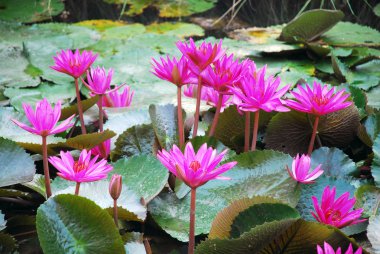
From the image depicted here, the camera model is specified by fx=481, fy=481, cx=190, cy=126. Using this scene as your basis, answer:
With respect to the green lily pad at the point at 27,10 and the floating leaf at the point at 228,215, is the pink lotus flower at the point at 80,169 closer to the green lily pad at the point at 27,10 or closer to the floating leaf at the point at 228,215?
the floating leaf at the point at 228,215

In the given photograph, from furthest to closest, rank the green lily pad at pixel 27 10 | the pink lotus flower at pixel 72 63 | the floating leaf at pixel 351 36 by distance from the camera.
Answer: the green lily pad at pixel 27 10, the floating leaf at pixel 351 36, the pink lotus flower at pixel 72 63

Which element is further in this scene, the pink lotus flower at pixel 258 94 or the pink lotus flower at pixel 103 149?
the pink lotus flower at pixel 103 149

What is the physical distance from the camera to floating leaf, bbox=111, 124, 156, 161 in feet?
3.31

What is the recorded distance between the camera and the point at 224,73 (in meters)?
0.82

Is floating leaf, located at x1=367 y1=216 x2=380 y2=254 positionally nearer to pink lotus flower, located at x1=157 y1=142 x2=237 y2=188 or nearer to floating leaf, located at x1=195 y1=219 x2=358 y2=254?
floating leaf, located at x1=195 y1=219 x2=358 y2=254

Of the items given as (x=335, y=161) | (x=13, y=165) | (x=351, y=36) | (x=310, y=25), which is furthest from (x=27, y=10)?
(x=335, y=161)

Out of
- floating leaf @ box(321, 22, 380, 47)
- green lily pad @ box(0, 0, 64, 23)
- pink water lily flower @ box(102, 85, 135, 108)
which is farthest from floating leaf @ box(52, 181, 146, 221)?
green lily pad @ box(0, 0, 64, 23)

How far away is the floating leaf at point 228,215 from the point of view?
0.68m

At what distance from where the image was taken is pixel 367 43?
7.81 ft

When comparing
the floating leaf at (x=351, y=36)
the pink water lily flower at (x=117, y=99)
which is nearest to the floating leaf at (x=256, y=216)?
the pink water lily flower at (x=117, y=99)

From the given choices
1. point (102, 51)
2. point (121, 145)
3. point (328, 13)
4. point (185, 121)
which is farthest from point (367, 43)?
point (121, 145)

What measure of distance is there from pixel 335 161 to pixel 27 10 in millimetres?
2929

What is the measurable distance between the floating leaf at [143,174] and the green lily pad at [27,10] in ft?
8.46

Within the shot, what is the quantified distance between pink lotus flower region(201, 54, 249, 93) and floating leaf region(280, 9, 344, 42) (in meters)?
1.40
